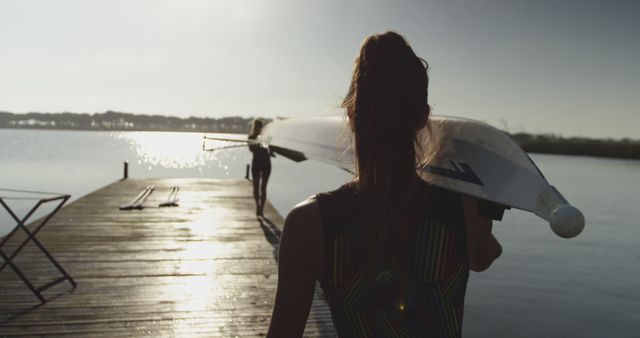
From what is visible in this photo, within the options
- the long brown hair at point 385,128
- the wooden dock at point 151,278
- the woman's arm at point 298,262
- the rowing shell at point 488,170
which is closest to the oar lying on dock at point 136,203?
the wooden dock at point 151,278

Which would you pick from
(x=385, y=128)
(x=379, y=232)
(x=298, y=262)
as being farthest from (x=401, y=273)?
(x=385, y=128)

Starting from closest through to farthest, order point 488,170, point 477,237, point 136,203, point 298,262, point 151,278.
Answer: point 298,262 < point 477,237 < point 488,170 < point 151,278 < point 136,203

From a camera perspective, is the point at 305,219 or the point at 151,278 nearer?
the point at 305,219

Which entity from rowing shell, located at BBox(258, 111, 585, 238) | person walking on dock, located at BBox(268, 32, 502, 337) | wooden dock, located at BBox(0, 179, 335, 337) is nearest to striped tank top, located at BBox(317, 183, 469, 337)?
person walking on dock, located at BBox(268, 32, 502, 337)

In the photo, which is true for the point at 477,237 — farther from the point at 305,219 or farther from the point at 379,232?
the point at 305,219

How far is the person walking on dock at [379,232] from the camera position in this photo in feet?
4.00

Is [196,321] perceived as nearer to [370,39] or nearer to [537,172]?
[537,172]

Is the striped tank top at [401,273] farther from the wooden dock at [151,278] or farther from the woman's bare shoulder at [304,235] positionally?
the wooden dock at [151,278]

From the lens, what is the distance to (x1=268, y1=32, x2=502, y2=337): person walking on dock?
1.22 metres

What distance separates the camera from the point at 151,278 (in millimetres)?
6383

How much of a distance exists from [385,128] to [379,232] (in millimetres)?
269

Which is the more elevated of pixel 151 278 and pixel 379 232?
pixel 379 232

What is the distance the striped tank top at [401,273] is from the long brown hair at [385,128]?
1.8 inches

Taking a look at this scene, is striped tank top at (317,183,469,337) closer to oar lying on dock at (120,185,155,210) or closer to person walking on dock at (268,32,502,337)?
person walking on dock at (268,32,502,337)
